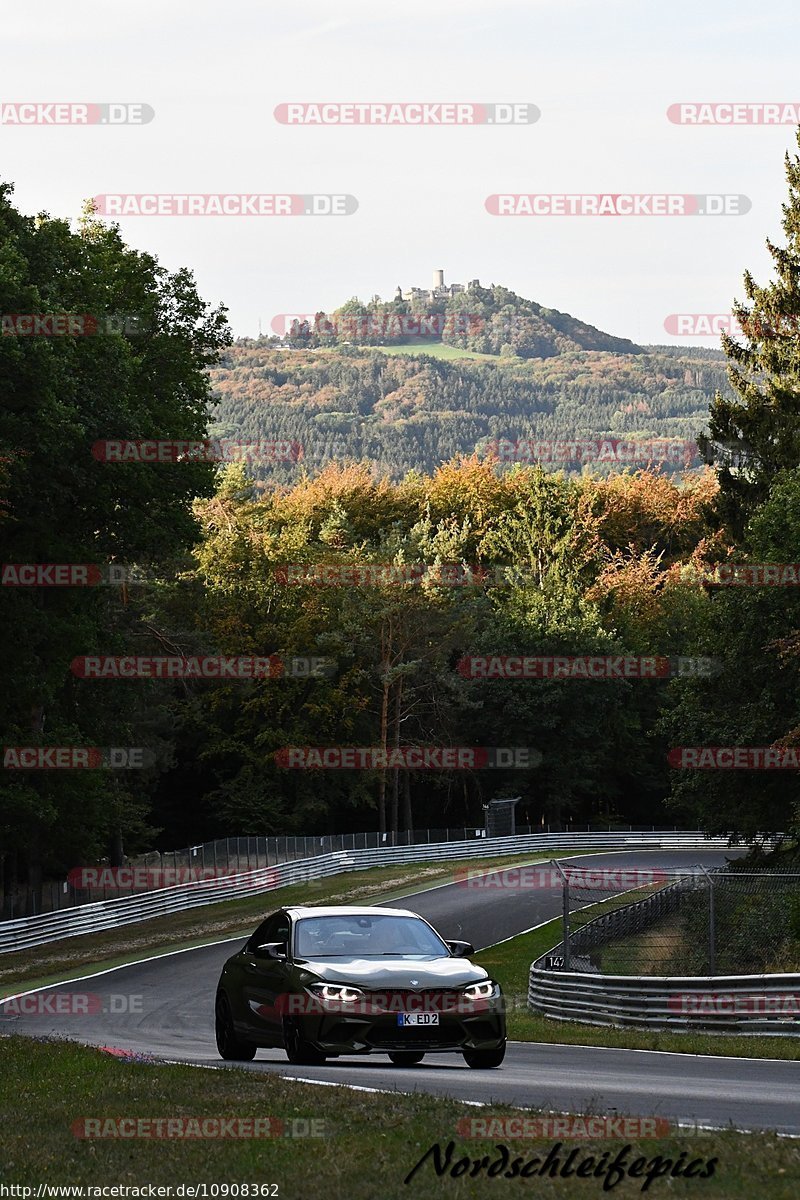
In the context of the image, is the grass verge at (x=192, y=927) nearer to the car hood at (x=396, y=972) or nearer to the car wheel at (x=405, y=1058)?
the car wheel at (x=405, y=1058)

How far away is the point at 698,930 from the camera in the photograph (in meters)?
35.0

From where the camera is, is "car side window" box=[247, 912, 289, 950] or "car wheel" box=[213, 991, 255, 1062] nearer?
"car side window" box=[247, 912, 289, 950]

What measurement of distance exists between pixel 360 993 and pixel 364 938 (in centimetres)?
133

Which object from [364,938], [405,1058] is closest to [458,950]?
[364,938]

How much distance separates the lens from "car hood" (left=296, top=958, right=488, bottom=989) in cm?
1409

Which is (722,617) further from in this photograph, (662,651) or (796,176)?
(662,651)

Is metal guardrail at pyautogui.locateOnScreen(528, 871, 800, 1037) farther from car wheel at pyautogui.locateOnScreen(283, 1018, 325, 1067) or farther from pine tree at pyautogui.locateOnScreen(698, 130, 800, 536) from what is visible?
pine tree at pyautogui.locateOnScreen(698, 130, 800, 536)

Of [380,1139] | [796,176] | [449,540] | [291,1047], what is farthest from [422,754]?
[380,1139]

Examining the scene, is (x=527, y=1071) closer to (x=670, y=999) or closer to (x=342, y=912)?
(x=342, y=912)

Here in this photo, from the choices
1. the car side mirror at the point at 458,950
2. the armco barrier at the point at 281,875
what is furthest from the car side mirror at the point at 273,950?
the armco barrier at the point at 281,875

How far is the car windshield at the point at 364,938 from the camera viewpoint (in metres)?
15.0

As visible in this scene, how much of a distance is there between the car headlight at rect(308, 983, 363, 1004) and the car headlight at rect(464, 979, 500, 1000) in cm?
96

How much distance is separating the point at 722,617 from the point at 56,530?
17.8 m

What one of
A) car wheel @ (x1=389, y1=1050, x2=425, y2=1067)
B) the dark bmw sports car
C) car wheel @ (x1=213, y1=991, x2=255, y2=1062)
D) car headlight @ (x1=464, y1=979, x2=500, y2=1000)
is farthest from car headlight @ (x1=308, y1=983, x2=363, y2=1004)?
car wheel @ (x1=213, y1=991, x2=255, y2=1062)
